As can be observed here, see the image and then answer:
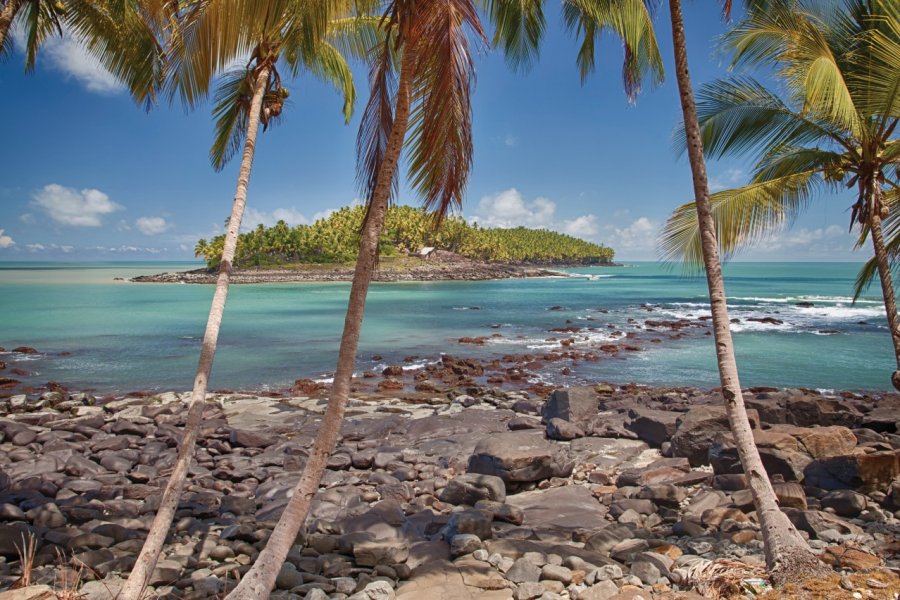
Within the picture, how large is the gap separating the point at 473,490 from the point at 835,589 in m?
4.50

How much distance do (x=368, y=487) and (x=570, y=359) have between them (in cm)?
1707

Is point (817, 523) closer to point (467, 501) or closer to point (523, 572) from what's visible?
point (523, 572)

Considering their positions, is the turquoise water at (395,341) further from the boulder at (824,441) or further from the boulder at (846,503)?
the boulder at (846,503)

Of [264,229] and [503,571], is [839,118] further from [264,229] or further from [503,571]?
[264,229]

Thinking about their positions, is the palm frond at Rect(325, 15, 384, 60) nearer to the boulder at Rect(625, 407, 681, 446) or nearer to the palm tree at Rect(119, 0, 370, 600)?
the palm tree at Rect(119, 0, 370, 600)

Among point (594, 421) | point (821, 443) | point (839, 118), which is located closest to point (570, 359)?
point (594, 421)

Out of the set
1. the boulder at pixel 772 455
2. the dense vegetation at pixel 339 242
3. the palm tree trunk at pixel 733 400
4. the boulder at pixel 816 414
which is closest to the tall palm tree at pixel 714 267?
→ the palm tree trunk at pixel 733 400

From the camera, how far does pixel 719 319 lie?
17.4ft

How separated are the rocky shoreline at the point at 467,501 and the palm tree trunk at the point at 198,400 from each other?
1.73ft

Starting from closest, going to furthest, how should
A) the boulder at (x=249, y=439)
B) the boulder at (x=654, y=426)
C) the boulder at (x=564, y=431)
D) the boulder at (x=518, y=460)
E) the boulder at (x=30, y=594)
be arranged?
the boulder at (x=30, y=594)
the boulder at (x=518, y=460)
the boulder at (x=654, y=426)
the boulder at (x=249, y=439)
the boulder at (x=564, y=431)

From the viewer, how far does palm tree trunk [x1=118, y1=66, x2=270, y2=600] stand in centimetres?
493

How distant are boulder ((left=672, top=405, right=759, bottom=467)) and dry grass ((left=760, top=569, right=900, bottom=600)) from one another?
451cm

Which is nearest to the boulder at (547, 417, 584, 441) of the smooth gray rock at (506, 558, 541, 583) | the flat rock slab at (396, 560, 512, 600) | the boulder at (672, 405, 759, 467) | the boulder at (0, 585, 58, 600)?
the boulder at (672, 405, 759, 467)

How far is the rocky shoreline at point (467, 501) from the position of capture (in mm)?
5285
